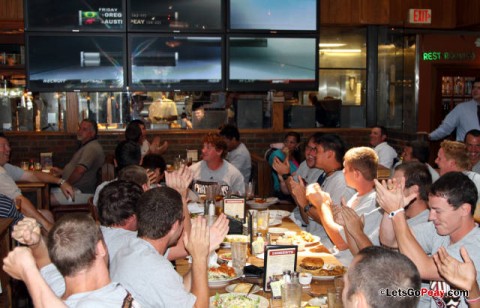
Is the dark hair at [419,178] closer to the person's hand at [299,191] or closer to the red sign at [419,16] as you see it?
the person's hand at [299,191]

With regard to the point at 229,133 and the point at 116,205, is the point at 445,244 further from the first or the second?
the point at 229,133

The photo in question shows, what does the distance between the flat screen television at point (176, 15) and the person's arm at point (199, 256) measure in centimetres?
403

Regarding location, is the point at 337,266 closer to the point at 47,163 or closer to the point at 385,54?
the point at 47,163

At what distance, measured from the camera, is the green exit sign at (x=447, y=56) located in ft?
36.8

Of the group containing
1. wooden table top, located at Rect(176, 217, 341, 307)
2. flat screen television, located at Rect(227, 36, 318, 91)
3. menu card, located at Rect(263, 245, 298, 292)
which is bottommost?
wooden table top, located at Rect(176, 217, 341, 307)

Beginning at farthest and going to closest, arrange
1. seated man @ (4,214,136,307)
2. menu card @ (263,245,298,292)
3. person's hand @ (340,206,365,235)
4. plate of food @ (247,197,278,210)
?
plate of food @ (247,197,278,210), person's hand @ (340,206,365,235), menu card @ (263,245,298,292), seated man @ (4,214,136,307)

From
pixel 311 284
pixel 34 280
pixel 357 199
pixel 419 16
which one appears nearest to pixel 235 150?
pixel 357 199

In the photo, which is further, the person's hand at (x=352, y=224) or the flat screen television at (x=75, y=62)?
the flat screen television at (x=75, y=62)

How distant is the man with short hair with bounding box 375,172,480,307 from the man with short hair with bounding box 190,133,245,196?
3451 mm

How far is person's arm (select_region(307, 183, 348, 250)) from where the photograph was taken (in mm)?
4332

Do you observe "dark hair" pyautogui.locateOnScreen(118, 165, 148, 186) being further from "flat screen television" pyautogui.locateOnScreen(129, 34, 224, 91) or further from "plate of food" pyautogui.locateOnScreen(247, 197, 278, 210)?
"flat screen television" pyautogui.locateOnScreen(129, 34, 224, 91)

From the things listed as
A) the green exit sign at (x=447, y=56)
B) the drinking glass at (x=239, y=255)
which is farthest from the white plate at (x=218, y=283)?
the green exit sign at (x=447, y=56)

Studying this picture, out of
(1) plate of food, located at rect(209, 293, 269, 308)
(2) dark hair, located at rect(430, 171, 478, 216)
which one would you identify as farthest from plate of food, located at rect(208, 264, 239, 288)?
(2) dark hair, located at rect(430, 171, 478, 216)

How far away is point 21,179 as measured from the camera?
23.1 ft
